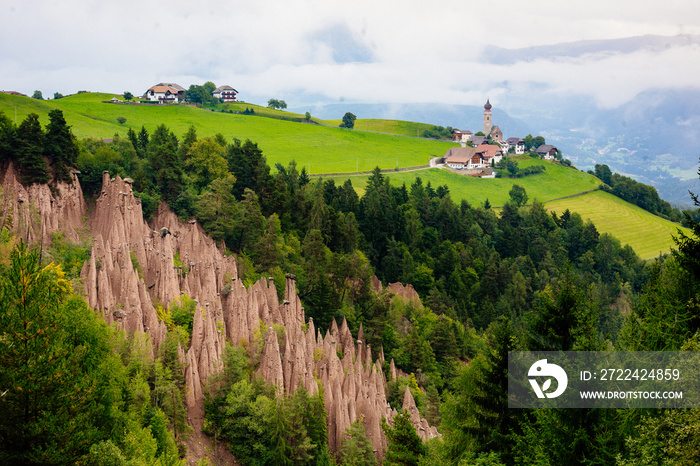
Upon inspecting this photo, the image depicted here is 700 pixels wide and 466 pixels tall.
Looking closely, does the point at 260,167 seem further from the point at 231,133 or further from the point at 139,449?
the point at 231,133

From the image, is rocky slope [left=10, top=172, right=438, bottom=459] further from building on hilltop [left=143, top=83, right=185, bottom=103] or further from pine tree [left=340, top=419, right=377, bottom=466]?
building on hilltop [left=143, top=83, right=185, bottom=103]

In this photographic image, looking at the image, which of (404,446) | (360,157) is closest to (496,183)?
(360,157)

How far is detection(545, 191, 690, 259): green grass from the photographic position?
150250 mm

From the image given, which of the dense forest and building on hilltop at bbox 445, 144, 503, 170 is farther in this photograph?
building on hilltop at bbox 445, 144, 503, 170

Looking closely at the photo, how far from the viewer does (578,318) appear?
82.5ft

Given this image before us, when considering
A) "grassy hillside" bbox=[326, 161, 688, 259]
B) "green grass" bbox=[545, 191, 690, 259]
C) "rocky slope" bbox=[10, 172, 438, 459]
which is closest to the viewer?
"rocky slope" bbox=[10, 172, 438, 459]

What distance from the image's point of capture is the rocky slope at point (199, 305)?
4750 centimetres

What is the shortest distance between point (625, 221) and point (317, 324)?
12608 centimetres

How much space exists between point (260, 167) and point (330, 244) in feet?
51.6

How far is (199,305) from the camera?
51844 mm

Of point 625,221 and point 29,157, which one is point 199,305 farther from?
point 625,221

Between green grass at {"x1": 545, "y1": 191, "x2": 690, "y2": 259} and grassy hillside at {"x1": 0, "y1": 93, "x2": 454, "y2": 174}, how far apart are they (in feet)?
159

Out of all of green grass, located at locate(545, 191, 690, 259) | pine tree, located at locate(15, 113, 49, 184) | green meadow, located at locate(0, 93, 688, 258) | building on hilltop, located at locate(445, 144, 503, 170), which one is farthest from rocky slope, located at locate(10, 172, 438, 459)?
building on hilltop, located at locate(445, 144, 503, 170)

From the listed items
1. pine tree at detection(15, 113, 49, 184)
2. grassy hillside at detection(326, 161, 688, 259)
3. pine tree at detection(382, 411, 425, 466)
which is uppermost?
pine tree at detection(15, 113, 49, 184)
